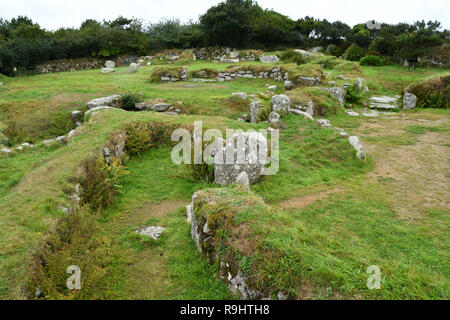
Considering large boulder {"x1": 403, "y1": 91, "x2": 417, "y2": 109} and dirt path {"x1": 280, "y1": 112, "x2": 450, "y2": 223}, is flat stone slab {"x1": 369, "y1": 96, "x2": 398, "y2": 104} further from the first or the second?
dirt path {"x1": 280, "y1": 112, "x2": 450, "y2": 223}

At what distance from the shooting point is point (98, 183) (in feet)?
27.2

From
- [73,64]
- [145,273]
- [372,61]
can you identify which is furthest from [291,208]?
[73,64]

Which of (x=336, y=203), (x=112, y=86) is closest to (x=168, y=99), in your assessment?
(x=112, y=86)

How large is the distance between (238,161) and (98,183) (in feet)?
14.0

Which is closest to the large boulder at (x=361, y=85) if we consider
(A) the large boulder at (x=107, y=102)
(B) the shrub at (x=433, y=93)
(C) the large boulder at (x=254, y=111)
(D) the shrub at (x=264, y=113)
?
(B) the shrub at (x=433, y=93)

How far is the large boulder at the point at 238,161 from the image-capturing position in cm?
891

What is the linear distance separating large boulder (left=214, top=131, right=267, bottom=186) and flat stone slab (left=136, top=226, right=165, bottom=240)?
268 centimetres

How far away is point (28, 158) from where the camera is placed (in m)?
11.0

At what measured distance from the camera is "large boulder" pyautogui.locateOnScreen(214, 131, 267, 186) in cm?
891

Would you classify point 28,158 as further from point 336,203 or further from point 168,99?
point 336,203

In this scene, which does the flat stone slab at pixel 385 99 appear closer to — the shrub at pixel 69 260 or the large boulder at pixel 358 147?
the large boulder at pixel 358 147

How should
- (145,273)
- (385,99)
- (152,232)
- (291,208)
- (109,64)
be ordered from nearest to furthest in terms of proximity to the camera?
1. (145,273)
2. (152,232)
3. (291,208)
4. (385,99)
5. (109,64)

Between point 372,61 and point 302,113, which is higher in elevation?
point 372,61

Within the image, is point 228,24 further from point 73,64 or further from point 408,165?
point 408,165
